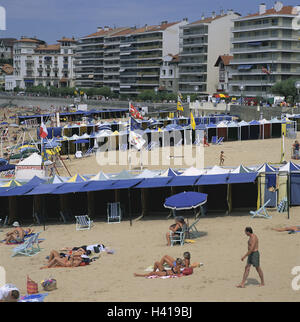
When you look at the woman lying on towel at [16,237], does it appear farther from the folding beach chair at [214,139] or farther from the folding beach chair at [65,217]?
the folding beach chair at [214,139]

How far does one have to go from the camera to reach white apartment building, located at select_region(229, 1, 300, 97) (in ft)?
223

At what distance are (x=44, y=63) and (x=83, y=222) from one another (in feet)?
403

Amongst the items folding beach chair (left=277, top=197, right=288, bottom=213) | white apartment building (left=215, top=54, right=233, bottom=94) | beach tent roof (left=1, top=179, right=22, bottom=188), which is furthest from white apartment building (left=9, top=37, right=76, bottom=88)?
folding beach chair (left=277, top=197, right=288, bottom=213)

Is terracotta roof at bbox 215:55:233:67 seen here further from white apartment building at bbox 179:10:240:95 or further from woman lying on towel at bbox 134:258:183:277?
woman lying on towel at bbox 134:258:183:277

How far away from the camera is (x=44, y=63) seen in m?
134

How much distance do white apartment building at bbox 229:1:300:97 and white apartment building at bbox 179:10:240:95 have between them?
31.5ft

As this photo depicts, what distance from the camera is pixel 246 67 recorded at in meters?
72.1

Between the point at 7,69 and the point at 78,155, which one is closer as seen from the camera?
the point at 78,155

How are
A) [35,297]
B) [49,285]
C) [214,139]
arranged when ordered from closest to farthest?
[35,297] → [49,285] → [214,139]

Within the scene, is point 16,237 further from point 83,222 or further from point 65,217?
point 65,217

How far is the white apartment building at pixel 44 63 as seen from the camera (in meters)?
132

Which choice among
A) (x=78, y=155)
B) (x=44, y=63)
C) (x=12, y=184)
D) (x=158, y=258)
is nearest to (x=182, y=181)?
(x=158, y=258)

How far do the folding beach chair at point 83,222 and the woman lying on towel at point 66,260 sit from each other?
12.7 ft
